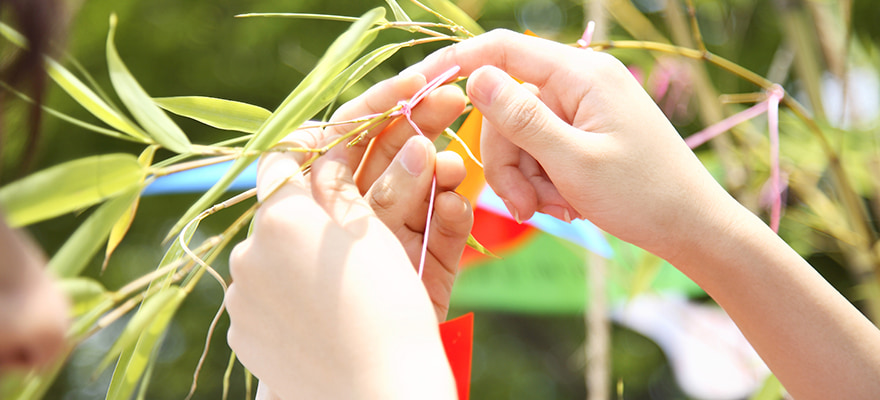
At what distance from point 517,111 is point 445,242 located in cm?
14

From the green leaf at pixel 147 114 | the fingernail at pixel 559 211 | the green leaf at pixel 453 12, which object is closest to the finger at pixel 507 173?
the fingernail at pixel 559 211

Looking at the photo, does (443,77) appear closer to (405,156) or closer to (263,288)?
(405,156)

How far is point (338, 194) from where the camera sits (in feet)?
1.24

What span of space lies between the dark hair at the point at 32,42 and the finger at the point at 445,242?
0.25 meters

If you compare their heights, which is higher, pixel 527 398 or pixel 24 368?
pixel 24 368

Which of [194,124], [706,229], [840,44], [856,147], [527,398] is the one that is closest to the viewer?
[706,229]

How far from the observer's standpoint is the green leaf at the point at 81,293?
25cm

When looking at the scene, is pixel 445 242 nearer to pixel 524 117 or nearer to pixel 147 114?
pixel 524 117

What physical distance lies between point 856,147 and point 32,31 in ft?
3.73

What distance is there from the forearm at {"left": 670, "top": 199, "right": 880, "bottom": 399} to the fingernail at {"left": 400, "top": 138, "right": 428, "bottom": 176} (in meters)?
0.20

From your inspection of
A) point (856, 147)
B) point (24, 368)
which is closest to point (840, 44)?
point (856, 147)

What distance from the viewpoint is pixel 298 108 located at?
0.33 metres

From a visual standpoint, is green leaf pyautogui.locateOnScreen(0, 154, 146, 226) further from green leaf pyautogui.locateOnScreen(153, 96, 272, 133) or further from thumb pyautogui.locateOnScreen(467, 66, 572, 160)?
thumb pyautogui.locateOnScreen(467, 66, 572, 160)

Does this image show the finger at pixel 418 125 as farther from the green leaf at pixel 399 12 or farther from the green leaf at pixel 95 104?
the green leaf at pixel 95 104
